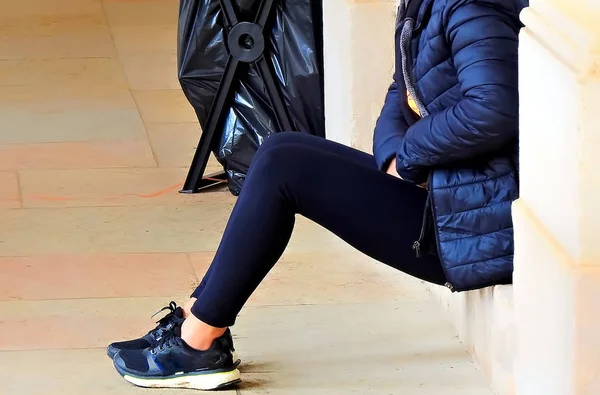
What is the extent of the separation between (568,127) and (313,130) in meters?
2.44

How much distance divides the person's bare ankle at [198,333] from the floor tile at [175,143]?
5.94ft

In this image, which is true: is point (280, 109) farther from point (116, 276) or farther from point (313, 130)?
point (116, 276)

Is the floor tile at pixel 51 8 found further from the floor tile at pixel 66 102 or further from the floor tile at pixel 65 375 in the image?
the floor tile at pixel 65 375

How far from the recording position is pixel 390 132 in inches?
111

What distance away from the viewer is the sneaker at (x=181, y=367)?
9.34ft

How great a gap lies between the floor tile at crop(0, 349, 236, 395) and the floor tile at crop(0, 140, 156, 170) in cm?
174

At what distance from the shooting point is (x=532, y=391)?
88.2 inches

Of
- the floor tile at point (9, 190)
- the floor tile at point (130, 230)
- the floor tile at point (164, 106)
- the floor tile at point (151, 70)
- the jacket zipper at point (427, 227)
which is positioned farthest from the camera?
the floor tile at point (151, 70)

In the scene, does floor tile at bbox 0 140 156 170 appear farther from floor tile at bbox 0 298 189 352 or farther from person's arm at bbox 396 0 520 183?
person's arm at bbox 396 0 520 183

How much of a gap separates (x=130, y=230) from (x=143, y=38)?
3028mm

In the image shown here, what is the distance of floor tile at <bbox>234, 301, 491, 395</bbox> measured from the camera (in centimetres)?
287

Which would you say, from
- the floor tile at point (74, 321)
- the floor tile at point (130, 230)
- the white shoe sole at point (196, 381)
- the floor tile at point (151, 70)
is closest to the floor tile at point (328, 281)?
the floor tile at point (130, 230)

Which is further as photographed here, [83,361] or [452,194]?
[83,361]

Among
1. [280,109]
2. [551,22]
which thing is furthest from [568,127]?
[280,109]
